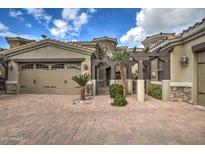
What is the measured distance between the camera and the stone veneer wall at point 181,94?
9389mm

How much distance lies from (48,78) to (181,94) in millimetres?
10006

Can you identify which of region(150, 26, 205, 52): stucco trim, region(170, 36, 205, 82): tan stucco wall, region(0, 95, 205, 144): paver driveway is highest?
region(150, 26, 205, 52): stucco trim

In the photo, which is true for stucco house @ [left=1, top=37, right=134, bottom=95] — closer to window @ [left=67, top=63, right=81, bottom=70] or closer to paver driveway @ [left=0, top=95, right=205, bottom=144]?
window @ [left=67, top=63, right=81, bottom=70]

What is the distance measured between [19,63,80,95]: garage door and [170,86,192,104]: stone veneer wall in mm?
7171

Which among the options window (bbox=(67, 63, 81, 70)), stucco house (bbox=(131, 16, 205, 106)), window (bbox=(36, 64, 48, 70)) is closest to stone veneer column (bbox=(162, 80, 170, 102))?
stucco house (bbox=(131, 16, 205, 106))

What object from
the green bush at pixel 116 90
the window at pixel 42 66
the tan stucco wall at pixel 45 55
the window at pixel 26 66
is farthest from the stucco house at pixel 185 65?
the window at pixel 26 66

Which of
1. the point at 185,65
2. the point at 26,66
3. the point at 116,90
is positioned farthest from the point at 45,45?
the point at 185,65

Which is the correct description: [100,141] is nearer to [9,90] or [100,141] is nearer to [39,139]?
[39,139]

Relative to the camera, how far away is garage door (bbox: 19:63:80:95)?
13789mm

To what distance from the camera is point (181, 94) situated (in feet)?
32.8

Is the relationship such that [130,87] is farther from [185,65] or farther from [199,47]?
[199,47]

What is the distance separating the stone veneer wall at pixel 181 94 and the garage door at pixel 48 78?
23.5 ft

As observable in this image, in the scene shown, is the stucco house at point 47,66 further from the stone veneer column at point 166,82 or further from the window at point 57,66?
the stone veneer column at point 166,82
